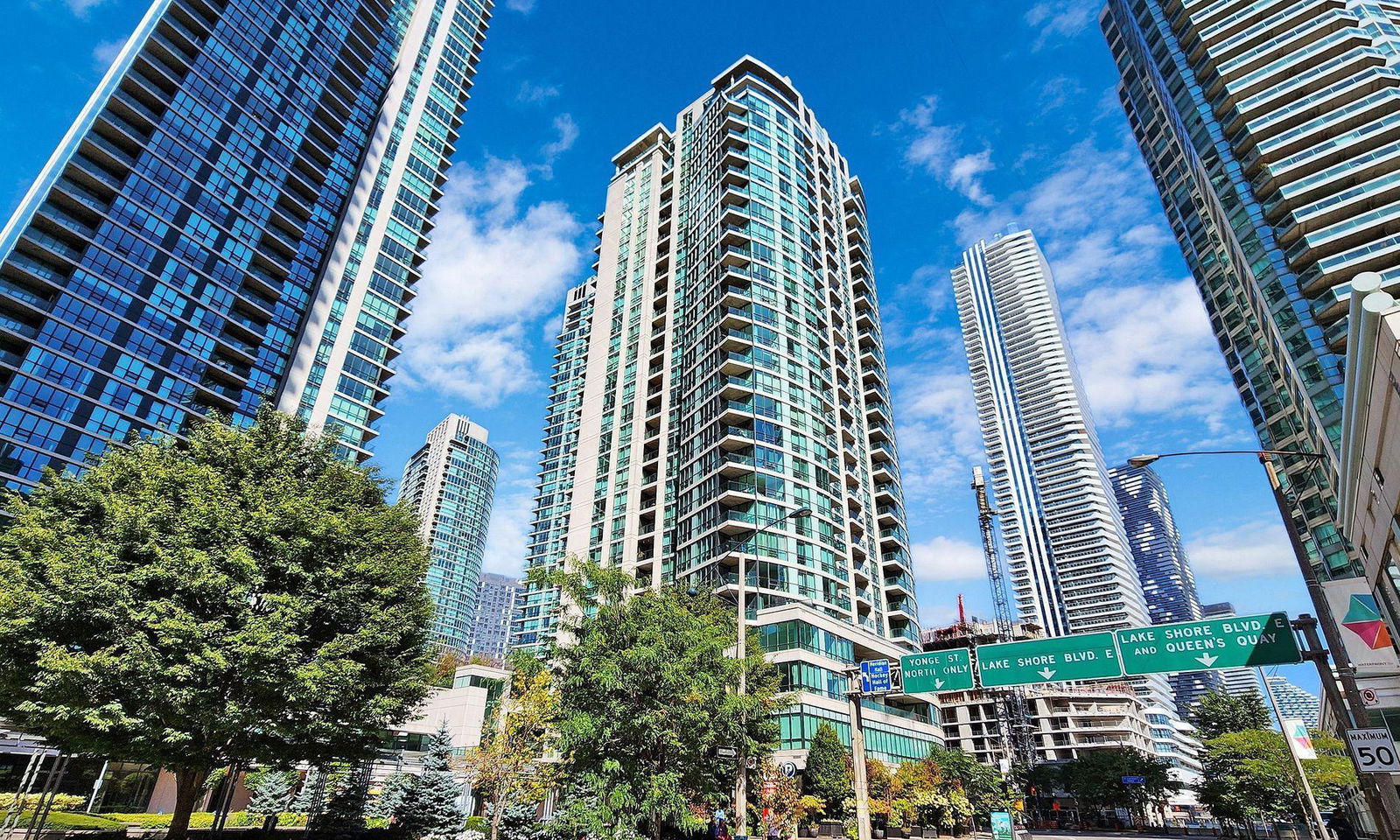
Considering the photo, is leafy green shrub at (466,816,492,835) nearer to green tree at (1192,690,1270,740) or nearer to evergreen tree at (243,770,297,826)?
evergreen tree at (243,770,297,826)

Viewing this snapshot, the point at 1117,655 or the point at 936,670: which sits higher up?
the point at 1117,655

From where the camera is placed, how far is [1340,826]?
50.2 metres

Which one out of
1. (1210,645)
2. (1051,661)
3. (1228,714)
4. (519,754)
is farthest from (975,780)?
(1210,645)

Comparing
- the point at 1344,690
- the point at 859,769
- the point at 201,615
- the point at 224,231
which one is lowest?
the point at 859,769

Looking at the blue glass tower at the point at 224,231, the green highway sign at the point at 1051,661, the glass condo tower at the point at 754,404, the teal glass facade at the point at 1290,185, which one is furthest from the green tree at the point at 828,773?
the blue glass tower at the point at 224,231

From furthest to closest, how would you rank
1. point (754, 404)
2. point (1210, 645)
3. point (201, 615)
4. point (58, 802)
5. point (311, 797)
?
point (754, 404) → point (58, 802) → point (311, 797) → point (201, 615) → point (1210, 645)

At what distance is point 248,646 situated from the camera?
758 inches

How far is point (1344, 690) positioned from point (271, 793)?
126 ft

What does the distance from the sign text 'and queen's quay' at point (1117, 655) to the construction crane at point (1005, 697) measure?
8480 cm

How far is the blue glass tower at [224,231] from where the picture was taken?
59438 millimetres

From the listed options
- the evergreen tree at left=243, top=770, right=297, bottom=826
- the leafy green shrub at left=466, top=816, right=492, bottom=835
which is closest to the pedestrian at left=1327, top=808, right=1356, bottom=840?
the leafy green shrub at left=466, top=816, right=492, bottom=835

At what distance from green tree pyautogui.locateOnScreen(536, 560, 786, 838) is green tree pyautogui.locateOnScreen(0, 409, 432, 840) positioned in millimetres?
6844

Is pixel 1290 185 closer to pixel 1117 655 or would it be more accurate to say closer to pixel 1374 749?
pixel 1117 655

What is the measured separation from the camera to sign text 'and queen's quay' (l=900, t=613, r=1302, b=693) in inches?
698
